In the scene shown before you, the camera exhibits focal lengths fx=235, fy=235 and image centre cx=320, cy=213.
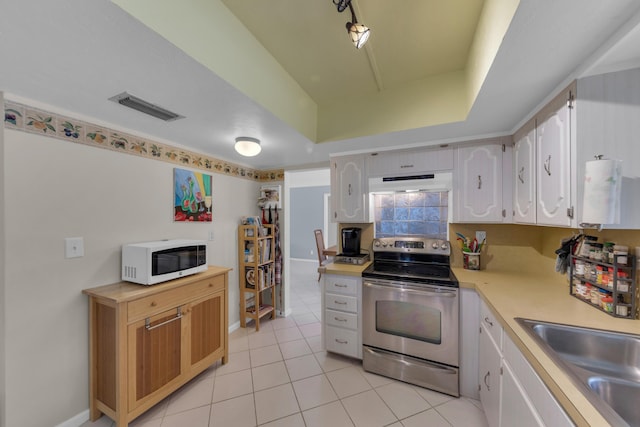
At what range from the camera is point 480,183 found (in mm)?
2068

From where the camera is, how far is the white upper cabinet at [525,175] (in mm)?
1587

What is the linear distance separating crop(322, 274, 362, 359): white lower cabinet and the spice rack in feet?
4.67

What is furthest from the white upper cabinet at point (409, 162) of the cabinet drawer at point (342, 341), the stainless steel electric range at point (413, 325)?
the cabinet drawer at point (342, 341)

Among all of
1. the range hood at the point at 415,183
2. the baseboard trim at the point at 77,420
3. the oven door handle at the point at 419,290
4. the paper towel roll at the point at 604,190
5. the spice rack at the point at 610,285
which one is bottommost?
the baseboard trim at the point at 77,420

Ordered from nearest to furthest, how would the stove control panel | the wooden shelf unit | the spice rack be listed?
the spice rack < the stove control panel < the wooden shelf unit

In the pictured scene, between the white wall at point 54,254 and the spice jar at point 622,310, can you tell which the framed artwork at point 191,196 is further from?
the spice jar at point 622,310

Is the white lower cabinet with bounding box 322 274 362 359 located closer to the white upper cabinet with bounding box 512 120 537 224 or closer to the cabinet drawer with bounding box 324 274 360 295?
the cabinet drawer with bounding box 324 274 360 295

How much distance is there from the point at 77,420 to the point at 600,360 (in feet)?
9.65

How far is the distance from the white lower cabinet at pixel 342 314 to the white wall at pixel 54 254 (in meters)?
1.72

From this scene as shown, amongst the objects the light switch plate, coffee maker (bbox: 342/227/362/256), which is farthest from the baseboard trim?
coffee maker (bbox: 342/227/362/256)

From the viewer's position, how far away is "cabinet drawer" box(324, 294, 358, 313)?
2.15 meters

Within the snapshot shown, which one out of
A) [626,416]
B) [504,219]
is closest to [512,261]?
[504,219]

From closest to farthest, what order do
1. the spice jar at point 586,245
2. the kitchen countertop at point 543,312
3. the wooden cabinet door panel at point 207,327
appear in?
the kitchen countertop at point 543,312
the spice jar at point 586,245
the wooden cabinet door panel at point 207,327

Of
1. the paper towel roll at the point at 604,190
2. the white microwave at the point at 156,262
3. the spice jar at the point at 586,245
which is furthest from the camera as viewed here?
the white microwave at the point at 156,262
